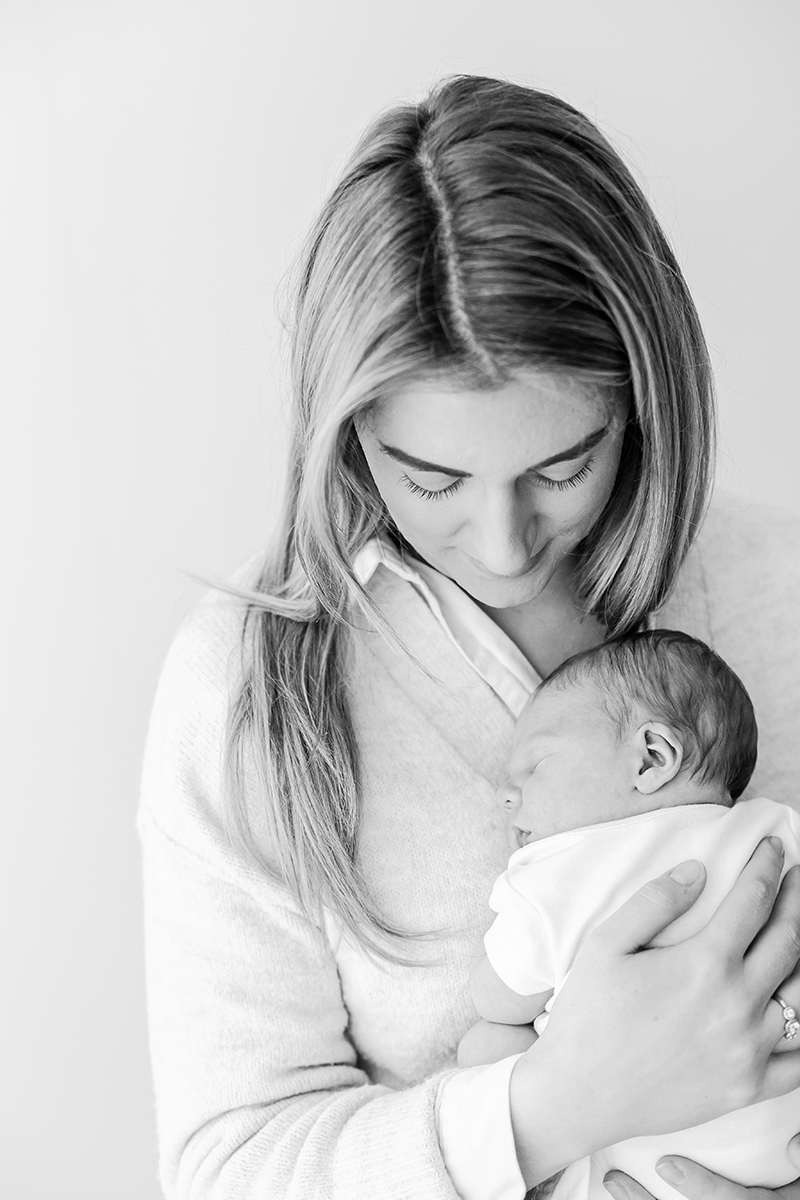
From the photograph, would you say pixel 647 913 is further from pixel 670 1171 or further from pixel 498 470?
pixel 498 470

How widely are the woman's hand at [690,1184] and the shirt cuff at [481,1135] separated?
0.35 ft

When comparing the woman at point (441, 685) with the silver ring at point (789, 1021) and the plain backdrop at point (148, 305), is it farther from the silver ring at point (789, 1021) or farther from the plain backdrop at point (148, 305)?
the plain backdrop at point (148, 305)

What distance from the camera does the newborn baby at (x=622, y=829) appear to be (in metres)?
1.17

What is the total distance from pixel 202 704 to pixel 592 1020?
22.2 inches

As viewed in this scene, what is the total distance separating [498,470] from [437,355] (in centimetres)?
13

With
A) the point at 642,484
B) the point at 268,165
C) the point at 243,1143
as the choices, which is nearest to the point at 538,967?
the point at 243,1143

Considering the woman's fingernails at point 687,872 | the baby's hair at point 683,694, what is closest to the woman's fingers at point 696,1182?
the woman's fingernails at point 687,872

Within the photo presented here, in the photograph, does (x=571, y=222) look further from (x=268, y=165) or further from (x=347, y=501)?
(x=268, y=165)

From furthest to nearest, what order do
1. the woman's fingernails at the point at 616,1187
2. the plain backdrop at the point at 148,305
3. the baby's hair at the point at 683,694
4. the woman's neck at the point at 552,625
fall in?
the plain backdrop at the point at 148,305
the woman's neck at the point at 552,625
the baby's hair at the point at 683,694
the woman's fingernails at the point at 616,1187

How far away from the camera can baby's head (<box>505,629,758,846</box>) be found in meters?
1.25

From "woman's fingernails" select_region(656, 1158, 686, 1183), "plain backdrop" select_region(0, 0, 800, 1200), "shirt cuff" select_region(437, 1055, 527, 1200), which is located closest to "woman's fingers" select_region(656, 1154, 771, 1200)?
"woman's fingernails" select_region(656, 1158, 686, 1183)


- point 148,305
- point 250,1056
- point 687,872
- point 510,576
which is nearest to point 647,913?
point 687,872

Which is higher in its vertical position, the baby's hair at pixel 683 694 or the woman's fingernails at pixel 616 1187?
the baby's hair at pixel 683 694

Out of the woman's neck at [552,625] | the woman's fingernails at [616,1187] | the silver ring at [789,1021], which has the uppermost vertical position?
the woman's neck at [552,625]
